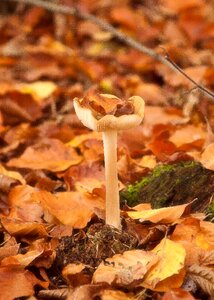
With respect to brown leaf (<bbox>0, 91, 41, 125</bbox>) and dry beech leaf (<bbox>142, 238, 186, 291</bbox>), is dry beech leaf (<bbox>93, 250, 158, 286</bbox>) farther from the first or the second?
brown leaf (<bbox>0, 91, 41, 125</bbox>)

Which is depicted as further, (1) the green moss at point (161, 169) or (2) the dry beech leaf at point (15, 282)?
(1) the green moss at point (161, 169)

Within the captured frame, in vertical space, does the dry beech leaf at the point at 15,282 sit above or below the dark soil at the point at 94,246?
below

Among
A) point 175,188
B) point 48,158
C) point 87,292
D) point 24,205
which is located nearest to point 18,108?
point 48,158

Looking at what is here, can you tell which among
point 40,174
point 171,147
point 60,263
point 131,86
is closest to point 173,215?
point 60,263

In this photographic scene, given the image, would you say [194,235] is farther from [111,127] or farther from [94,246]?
[111,127]

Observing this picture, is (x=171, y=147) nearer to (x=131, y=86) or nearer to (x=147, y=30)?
(x=131, y=86)

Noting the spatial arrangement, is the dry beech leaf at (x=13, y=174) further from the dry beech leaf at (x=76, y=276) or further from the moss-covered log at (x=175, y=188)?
the dry beech leaf at (x=76, y=276)

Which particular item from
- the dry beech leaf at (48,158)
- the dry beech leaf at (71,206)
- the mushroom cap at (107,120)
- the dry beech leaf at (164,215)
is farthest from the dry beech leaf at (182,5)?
the mushroom cap at (107,120)

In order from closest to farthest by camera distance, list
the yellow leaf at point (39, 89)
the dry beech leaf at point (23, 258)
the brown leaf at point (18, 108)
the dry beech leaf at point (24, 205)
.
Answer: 1. the dry beech leaf at point (23, 258)
2. the dry beech leaf at point (24, 205)
3. the brown leaf at point (18, 108)
4. the yellow leaf at point (39, 89)
